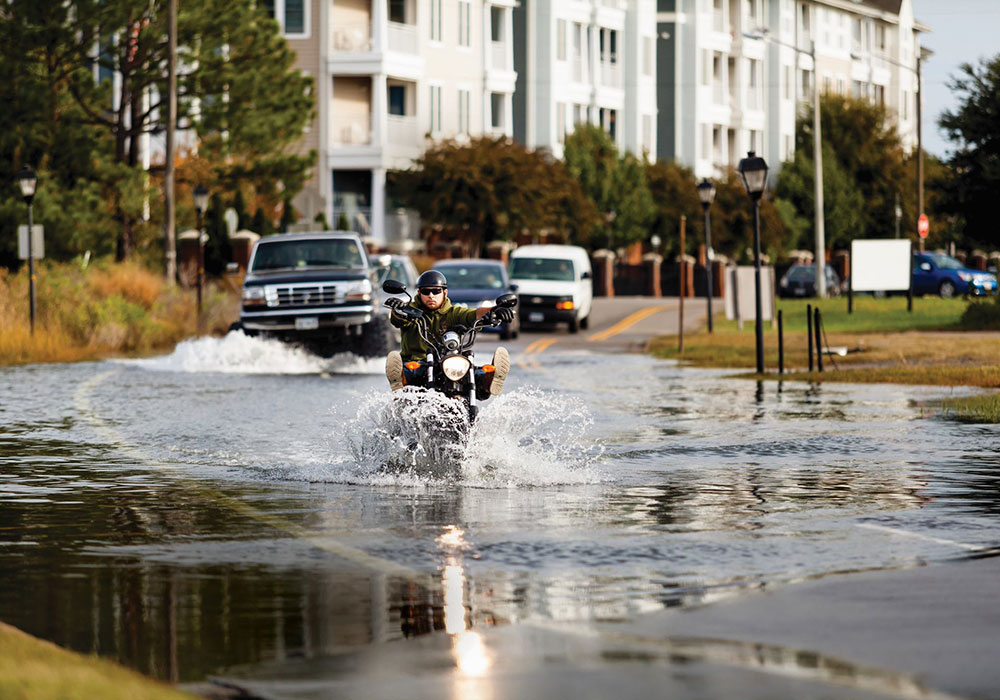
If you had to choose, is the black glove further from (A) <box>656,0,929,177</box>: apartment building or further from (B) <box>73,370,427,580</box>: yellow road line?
(A) <box>656,0,929,177</box>: apartment building

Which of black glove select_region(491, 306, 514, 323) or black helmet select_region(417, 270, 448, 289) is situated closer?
black helmet select_region(417, 270, 448, 289)

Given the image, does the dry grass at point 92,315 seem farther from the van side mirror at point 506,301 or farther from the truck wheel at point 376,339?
the van side mirror at point 506,301

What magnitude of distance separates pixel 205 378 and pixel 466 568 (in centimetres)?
1952

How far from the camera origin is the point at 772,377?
29.3m

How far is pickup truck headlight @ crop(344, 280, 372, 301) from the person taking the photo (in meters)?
32.1

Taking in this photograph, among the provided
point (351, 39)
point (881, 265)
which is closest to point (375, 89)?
point (351, 39)

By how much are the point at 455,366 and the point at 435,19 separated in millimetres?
62383

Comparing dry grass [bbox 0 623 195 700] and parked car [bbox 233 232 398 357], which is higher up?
parked car [bbox 233 232 398 357]

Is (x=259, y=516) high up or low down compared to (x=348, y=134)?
down

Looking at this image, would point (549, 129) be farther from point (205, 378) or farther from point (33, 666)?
point (33, 666)

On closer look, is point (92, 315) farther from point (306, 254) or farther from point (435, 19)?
point (435, 19)

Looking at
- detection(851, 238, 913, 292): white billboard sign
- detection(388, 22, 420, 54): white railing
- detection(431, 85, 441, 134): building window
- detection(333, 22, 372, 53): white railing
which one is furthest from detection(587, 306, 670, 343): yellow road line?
detection(333, 22, 372, 53): white railing

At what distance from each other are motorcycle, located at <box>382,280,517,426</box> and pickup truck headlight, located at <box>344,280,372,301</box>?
17.1 m

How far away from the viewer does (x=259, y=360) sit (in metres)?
32.3
